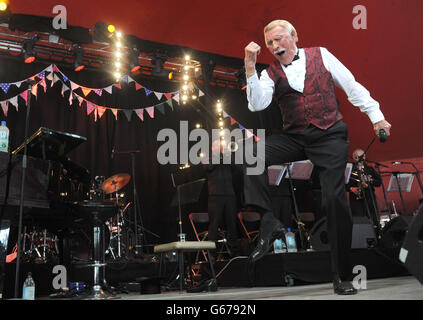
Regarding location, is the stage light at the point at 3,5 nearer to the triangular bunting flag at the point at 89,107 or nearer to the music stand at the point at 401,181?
the triangular bunting flag at the point at 89,107

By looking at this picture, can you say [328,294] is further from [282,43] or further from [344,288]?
[282,43]

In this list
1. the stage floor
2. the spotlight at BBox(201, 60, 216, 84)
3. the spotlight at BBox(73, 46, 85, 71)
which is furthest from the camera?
the spotlight at BBox(201, 60, 216, 84)

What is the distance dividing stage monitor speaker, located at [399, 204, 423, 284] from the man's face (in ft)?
4.90

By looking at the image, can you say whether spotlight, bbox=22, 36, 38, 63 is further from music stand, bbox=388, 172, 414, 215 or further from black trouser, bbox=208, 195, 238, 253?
music stand, bbox=388, 172, 414, 215

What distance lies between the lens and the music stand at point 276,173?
5943 millimetres

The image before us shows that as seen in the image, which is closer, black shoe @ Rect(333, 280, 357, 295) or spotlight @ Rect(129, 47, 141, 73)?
black shoe @ Rect(333, 280, 357, 295)

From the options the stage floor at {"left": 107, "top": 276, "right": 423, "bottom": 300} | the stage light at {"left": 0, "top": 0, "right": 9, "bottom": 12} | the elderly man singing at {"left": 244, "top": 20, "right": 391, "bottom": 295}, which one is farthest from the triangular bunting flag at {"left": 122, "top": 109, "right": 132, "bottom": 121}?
the elderly man singing at {"left": 244, "top": 20, "right": 391, "bottom": 295}

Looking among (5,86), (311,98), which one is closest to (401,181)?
(311,98)

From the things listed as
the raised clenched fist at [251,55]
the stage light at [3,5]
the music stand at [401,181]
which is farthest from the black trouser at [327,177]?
the stage light at [3,5]

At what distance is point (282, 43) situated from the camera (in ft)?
8.39

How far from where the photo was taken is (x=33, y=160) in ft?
11.8

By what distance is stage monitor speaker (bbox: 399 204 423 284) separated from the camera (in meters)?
1.38
